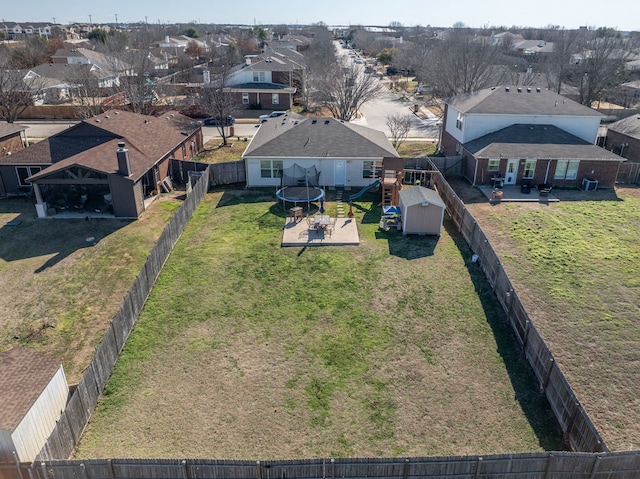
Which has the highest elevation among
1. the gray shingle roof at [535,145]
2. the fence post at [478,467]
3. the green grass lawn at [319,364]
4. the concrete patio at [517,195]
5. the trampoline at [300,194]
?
the gray shingle roof at [535,145]

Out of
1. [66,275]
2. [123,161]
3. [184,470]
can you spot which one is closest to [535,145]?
[123,161]

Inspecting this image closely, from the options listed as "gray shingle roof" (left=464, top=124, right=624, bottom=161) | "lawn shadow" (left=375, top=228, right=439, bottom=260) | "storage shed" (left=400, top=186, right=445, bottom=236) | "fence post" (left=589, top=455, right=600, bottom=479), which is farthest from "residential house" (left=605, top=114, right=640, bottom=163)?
"fence post" (left=589, top=455, right=600, bottom=479)

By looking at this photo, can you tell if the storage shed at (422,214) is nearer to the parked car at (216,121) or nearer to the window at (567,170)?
the window at (567,170)

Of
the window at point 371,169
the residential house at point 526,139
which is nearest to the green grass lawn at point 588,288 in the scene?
the residential house at point 526,139

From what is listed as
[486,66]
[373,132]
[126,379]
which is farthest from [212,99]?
[126,379]

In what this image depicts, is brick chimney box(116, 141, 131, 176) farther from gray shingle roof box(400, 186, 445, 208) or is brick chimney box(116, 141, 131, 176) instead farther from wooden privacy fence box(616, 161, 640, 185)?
wooden privacy fence box(616, 161, 640, 185)

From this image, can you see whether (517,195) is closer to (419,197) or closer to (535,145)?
(535,145)

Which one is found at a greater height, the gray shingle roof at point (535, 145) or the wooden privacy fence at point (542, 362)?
the gray shingle roof at point (535, 145)
